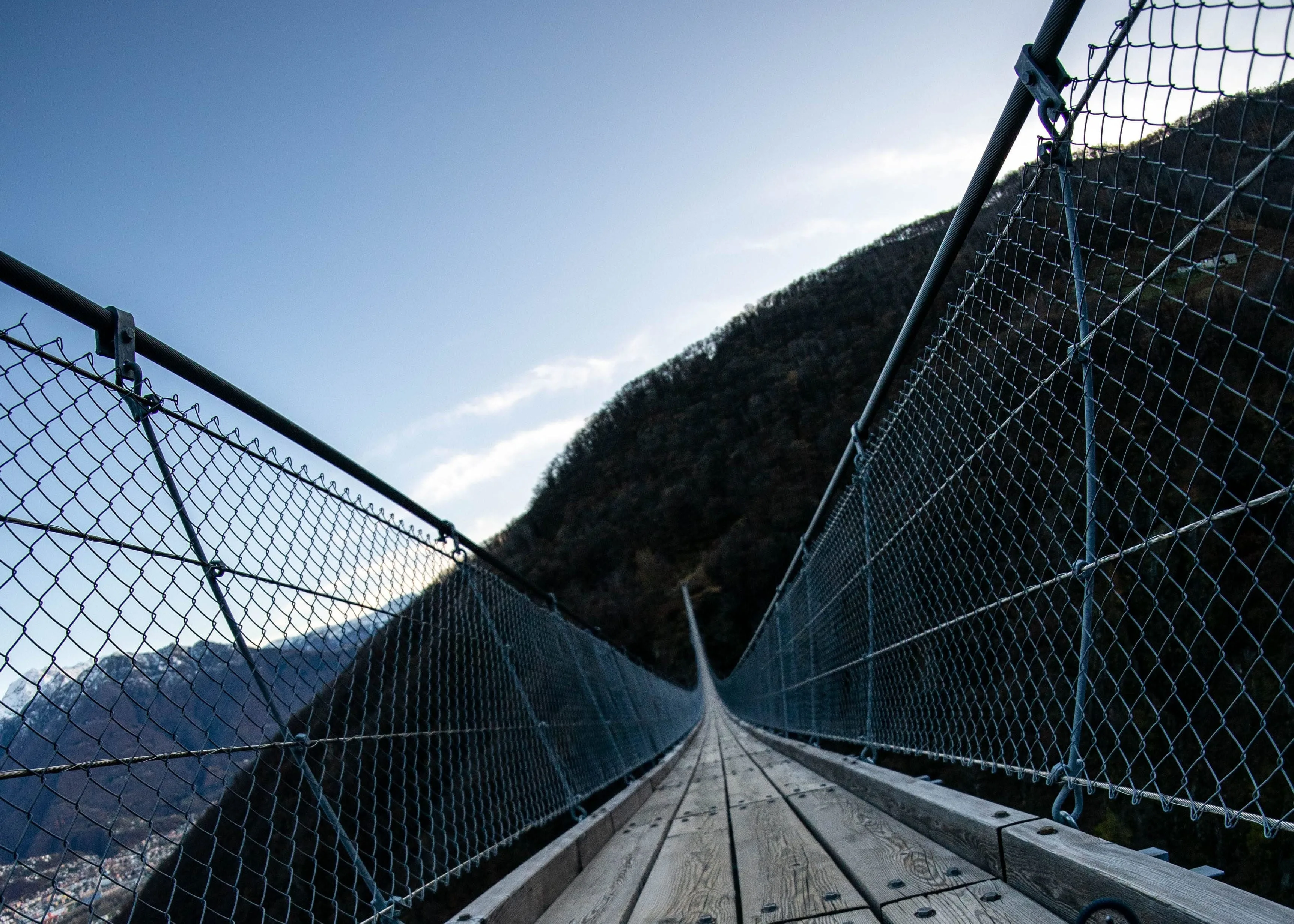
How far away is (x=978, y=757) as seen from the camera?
1.98 metres

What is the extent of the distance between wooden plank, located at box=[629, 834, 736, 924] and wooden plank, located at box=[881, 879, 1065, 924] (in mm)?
332

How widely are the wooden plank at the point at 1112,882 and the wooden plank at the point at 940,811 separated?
0.18 ft

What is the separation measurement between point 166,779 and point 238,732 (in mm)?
183

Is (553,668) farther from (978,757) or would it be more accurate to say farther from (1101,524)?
(1101,524)

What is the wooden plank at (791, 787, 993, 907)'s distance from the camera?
141 centimetres

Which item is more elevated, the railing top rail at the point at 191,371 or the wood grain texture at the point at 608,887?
the railing top rail at the point at 191,371

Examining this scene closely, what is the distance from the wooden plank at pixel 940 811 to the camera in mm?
1396

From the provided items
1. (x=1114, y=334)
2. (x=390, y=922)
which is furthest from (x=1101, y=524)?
(x=390, y=922)

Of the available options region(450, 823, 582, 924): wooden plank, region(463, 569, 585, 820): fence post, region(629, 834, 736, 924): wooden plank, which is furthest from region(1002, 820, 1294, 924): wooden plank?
region(463, 569, 585, 820): fence post

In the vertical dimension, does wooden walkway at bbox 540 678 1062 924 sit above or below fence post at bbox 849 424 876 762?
below

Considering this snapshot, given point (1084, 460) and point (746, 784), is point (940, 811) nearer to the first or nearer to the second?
point (1084, 460)

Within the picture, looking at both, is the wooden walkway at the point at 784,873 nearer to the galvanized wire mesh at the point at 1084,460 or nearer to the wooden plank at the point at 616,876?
the wooden plank at the point at 616,876

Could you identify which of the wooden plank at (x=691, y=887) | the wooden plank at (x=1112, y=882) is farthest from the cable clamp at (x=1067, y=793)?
the wooden plank at (x=691, y=887)

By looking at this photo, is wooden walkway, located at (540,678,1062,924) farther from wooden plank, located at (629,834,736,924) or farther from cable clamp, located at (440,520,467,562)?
cable clamp, located at (440,520,467,562)
